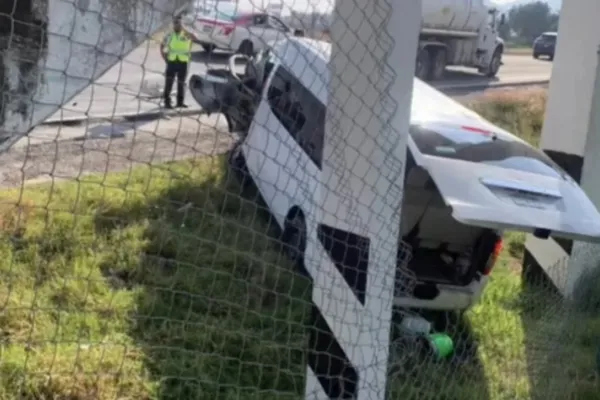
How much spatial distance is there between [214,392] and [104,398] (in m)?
0.58

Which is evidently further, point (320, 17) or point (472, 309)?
point (472, 309)

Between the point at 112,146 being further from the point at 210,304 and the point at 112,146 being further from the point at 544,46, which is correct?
the point at 544,46

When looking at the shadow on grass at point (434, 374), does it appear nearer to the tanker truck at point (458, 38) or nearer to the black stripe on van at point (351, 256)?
the black stripe on van at point (351, 256)

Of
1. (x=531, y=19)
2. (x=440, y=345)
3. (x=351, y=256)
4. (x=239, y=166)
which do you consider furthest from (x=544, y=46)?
(x=351, y=256)

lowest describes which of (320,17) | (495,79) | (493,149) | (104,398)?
(104,398)

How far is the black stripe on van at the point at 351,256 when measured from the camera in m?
2.83

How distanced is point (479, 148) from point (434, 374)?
1.42 m

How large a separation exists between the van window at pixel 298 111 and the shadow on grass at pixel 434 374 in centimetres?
122

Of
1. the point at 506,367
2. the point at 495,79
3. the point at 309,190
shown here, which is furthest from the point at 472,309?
the point at 495,79

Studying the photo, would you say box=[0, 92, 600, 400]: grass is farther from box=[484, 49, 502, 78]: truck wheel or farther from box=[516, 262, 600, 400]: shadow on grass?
box=[484, 49, 502, 78]: truck wheel

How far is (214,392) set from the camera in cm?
420

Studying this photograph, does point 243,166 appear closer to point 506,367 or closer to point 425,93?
point 425,93

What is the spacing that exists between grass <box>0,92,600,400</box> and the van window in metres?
0.63

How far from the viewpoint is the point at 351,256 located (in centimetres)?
284
